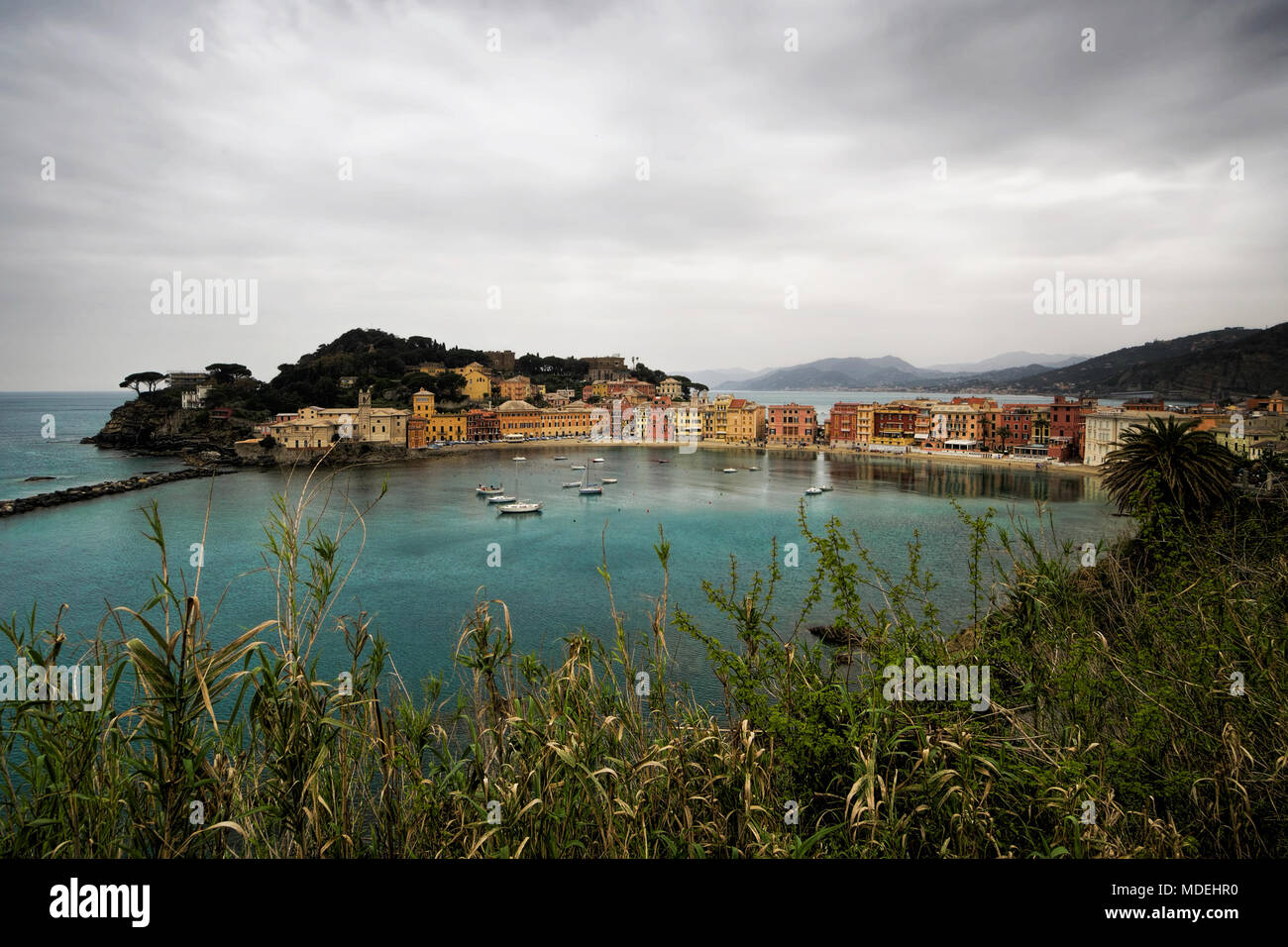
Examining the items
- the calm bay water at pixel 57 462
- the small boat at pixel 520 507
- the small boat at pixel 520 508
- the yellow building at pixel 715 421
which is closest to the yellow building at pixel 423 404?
the calm bay water at pixel 57 462

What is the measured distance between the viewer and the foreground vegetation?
1021 mm

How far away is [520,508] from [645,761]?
16.5 meters

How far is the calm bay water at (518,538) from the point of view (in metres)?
9.01

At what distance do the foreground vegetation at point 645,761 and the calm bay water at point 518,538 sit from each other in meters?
1.43

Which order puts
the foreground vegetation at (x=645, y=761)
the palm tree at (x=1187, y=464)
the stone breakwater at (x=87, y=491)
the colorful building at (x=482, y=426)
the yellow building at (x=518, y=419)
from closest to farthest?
the foreground vegetation at (x=645, y=761) → the palm tree at (x=1187, y=464) → the stone breakwater at (x=87, y=491) → the colorful building at (x=482, y=426) → the yellow building at (x=518, y=419)

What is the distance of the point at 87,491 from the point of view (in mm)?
16516

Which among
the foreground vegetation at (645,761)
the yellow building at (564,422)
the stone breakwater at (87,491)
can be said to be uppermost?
the yellow building at (564,422)

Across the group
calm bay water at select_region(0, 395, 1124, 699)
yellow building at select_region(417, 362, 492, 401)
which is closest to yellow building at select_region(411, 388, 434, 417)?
yellow building at select_region(417, 362, 492, 401)

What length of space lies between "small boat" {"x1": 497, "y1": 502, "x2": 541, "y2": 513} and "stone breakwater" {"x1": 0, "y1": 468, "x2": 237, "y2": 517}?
668cm

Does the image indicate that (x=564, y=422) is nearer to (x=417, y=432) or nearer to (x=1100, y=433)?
(x=417, y=432)

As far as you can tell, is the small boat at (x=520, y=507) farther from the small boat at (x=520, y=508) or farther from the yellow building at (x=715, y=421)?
the yellow building at (x=715, y=421)

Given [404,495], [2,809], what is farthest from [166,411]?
[2,809]

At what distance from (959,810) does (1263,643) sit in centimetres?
89
